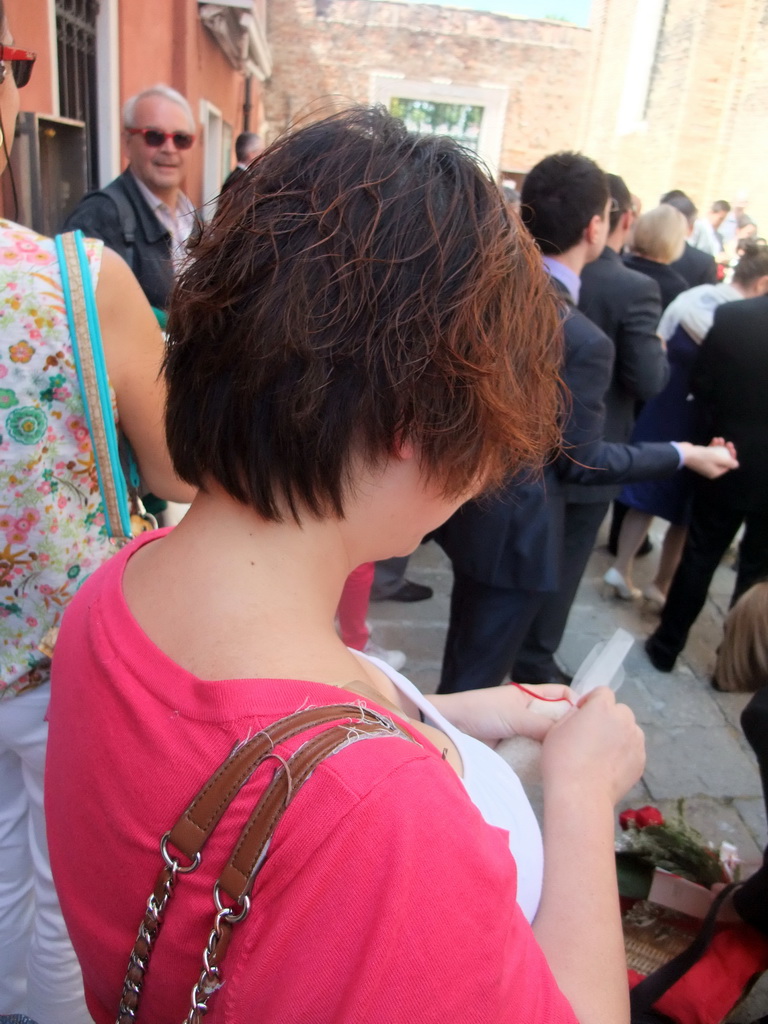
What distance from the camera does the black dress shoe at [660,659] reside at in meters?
3.60

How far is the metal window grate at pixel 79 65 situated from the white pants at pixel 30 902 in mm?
4194

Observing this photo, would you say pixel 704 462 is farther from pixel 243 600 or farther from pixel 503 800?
pixel 243 600

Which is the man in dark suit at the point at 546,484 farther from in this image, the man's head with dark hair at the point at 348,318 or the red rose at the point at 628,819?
the man's head with dark hair at the point at 348,318

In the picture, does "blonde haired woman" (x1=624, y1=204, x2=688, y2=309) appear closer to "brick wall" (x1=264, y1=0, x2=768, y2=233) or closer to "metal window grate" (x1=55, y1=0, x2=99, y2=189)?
Answer: "metal window grate" (x1=55, y1=0, x2=99, y2=189)

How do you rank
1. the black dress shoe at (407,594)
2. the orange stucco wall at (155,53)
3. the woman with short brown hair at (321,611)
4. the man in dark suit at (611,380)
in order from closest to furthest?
the woman with short brown hair at (321,611), the man in dark suit at (611,380), the orange stucco wall at (155,53), the black dress shoe at (407,594)

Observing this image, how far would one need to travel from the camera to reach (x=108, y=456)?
1.27 metres

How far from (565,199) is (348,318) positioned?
2221 mm

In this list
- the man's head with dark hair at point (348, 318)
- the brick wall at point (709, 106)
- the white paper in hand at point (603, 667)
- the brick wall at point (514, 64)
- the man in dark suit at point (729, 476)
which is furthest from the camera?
the brick wall at point (514, 64)

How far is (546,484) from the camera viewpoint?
241 cm

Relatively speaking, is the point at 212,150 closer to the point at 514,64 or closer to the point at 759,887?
the point at 514,64

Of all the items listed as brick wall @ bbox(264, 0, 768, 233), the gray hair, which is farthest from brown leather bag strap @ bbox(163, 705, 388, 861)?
brick wall @ bbox(264, 0, 768, 233)

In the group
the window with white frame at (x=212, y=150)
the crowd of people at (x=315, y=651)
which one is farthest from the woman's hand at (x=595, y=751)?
the window with white frame at (x=212, y=150)

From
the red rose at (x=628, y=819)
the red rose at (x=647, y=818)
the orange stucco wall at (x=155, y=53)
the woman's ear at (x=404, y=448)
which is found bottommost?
the red rose at (x=628, y=819)

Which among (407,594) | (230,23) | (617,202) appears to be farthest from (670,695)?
(230,23)
